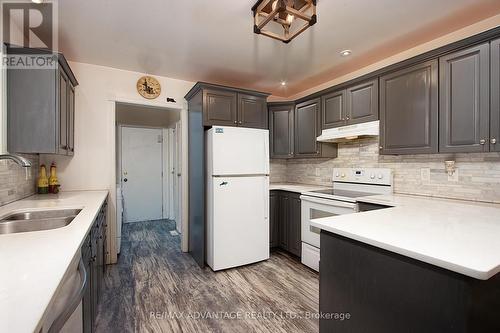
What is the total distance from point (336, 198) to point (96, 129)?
2877 mm

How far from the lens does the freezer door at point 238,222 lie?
263 cm

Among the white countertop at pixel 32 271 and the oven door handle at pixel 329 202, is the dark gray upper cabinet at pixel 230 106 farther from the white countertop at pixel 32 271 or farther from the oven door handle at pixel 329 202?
the white countertop at pixel 32 271

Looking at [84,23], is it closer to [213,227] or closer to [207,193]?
[207,193]

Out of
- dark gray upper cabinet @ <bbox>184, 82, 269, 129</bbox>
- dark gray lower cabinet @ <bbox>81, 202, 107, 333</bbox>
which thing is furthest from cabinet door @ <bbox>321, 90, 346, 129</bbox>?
dark gray lower cabinet @ <bbox>81, 202, 107, 333</bbox>

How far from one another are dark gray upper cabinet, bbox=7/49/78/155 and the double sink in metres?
0.54

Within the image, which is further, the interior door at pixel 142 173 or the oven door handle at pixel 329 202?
the interior door at pixel 142 173

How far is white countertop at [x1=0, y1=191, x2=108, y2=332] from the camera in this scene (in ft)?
1.63

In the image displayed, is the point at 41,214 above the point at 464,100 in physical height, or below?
below

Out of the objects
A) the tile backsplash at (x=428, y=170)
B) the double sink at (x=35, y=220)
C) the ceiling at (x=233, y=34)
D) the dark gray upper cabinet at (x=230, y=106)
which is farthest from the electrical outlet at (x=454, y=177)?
the double sink at (x=35, y=220)

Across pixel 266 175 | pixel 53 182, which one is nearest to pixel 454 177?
pixel 266 175

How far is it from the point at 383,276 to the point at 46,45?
335 centimetres

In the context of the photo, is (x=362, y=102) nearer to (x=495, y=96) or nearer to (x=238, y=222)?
(x=495, y=96)

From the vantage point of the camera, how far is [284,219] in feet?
10.4

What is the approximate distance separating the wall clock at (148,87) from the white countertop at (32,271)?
2.22m
